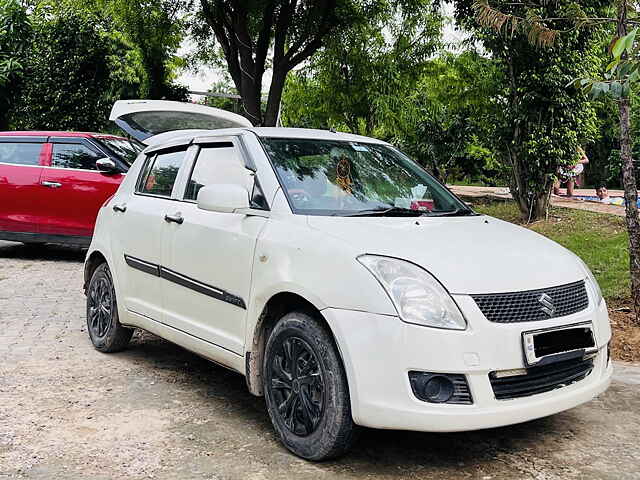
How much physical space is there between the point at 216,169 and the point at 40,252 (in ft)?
26.7

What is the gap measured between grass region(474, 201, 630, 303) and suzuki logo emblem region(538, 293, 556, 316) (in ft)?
12.5

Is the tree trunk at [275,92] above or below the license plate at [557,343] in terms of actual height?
above

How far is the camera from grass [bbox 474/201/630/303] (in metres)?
7.95

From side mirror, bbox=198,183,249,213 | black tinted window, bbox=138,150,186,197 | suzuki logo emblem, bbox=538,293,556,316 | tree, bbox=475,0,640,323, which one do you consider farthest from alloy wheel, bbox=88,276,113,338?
tree, bbox=475,0,640,323

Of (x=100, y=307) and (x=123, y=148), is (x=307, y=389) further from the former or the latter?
(x=123, y=148)

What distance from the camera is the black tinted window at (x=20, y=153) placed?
10.9 meters

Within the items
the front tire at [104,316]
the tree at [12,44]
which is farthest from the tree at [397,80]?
the front tire at [104,316]

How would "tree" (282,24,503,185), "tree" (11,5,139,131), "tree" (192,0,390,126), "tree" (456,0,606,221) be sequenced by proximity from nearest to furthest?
"tree" (456,0,606,221) < "tree" (282,24,503,185) < "tree" (192,0,390,126) < "tree" (11,5,139,131)

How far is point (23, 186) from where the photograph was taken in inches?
424

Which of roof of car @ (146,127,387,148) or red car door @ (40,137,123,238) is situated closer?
roof of car @ (146,127,387,148)

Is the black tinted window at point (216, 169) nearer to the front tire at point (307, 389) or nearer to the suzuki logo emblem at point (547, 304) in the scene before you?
the front tire at point (307, 389)

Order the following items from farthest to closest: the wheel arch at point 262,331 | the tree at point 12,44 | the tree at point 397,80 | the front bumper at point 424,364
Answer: the tree at point 12,44 < the tree at point 397,80 < the wheel arch at point 262,331 < the front bumper at point 424,364

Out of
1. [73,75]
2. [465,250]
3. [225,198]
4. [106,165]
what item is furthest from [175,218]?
[73,75]

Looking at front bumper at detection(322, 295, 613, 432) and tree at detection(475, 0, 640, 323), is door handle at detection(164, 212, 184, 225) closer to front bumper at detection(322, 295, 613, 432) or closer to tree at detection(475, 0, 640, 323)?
front bumper at detection(322, 295, 613, 432)
